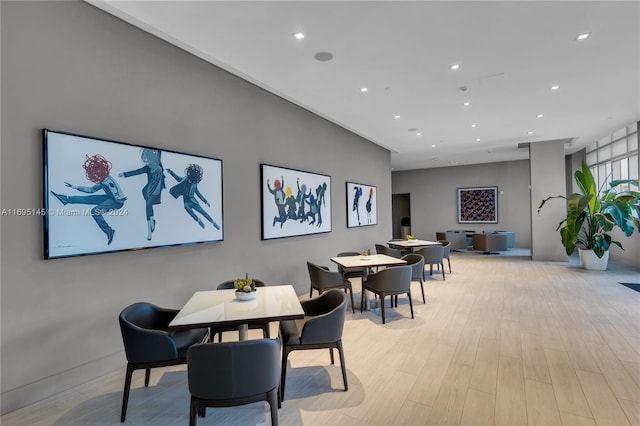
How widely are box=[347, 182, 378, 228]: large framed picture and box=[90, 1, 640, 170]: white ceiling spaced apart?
1735 millimetres

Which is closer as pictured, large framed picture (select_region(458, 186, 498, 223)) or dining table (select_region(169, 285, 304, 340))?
dining table (select_region(169, 285, 304, 340))

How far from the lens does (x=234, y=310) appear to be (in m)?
2.57

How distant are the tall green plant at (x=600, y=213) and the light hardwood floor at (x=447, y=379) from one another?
10.3 ft

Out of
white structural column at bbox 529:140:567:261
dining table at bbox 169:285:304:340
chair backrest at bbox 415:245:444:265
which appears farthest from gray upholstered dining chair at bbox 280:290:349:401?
white structural column at bbox 529:140:567:261

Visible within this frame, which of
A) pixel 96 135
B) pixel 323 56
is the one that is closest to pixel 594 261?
pixel 323 56

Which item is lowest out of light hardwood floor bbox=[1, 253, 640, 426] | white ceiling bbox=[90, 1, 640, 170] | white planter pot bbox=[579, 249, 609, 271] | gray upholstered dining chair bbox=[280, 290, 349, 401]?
light hardwood floor bbox=[1, 253, 640, 426]

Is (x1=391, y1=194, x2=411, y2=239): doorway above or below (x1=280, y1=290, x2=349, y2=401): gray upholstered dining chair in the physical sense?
above

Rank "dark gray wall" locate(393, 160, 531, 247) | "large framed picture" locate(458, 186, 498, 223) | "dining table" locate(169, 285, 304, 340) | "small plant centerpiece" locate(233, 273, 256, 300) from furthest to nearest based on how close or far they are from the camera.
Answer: "large framed picture" locate(458, 186, 498, 223)
"dark gray wall" locate(393, 160, 531, 247)
"small plant centerpiece" locate(233, 273, 256, 300)
"dining table" locate(169, 285, 304, 340)

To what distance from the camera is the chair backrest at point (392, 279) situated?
429 cm

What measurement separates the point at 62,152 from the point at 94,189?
1.28 feet

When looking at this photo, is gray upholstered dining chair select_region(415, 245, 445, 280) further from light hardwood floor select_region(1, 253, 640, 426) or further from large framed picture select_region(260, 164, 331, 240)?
large framed picture select_region(260, 164, 331, 240)

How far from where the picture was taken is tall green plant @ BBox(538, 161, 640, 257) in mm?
7129

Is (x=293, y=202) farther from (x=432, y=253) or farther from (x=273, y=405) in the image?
(x=273, y=405)

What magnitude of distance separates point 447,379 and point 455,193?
12.2 metres
